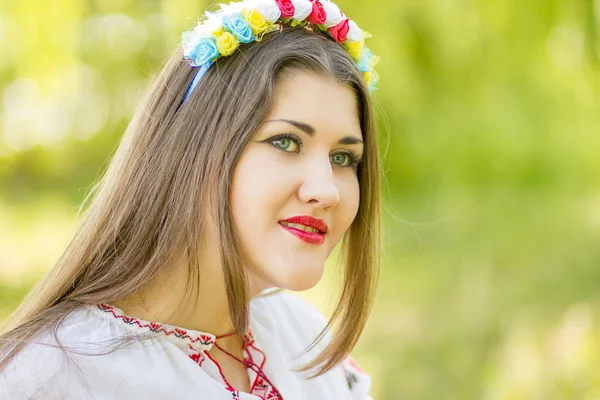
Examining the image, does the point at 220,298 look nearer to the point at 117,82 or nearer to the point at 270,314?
the point at 270,314

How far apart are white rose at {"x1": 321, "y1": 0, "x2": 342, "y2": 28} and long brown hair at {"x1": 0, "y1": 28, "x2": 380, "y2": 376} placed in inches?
2.6

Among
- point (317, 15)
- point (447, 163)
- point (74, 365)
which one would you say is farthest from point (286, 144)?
point (447, 163)

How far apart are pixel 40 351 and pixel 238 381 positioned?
15.3 inches

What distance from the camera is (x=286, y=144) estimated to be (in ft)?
4.78

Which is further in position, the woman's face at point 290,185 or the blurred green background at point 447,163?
the blurred green background at point 447,163

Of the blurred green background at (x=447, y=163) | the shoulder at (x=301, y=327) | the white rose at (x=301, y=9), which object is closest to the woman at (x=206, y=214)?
the white rose at (x=301, y=9)

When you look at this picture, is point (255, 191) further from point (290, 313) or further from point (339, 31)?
point (290, 313)

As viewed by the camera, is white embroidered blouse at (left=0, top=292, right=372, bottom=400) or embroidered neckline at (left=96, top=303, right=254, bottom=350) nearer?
white embroidered blouse at (left=0, top=292, right=372, bottom=400)

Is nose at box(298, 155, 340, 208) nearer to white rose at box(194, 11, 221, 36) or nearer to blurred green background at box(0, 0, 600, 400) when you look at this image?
white rose at box(194, 11, 221, 36)

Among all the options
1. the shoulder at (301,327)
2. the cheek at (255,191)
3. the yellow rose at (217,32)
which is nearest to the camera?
the cheek at (255,191)

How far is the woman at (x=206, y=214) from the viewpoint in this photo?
1399 mm

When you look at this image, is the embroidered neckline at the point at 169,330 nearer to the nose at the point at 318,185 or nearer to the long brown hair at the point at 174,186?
the long brown hair at the point at 174,186

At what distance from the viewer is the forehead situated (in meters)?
1.45

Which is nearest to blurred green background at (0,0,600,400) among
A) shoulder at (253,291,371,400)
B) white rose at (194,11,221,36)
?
shoulder at (253,291,371,400)
